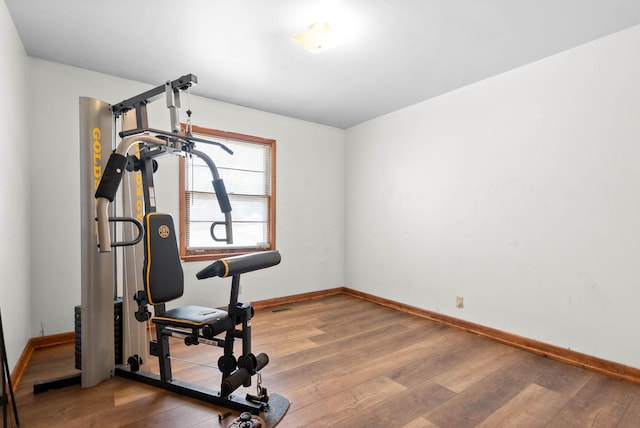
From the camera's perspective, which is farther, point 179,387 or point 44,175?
point 44,175

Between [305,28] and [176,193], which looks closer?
[305,28]

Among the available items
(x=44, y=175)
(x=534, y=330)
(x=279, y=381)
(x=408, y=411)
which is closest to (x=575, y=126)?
(x=534, y=330)

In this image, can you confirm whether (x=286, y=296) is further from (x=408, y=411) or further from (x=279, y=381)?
(x=408, y=411)

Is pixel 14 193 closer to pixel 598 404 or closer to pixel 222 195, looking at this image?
pixel 222 195

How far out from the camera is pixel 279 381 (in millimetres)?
2314

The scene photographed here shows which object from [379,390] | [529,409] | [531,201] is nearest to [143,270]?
[379,390]

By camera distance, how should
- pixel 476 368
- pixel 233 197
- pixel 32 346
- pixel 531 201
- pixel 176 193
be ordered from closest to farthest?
1. pixel 476 368
2. pixel 32 346
3. pixel 531 201
4. pixel 176 193
5. pixel 233 197

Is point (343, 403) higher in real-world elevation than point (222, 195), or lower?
lower

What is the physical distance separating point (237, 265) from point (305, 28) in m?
1.76

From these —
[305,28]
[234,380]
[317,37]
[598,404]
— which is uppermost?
[305,28]

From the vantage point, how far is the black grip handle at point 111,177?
5.77 ft

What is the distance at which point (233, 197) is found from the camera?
4047 millimetres

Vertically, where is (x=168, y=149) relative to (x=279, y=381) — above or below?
above

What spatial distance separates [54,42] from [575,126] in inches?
165
